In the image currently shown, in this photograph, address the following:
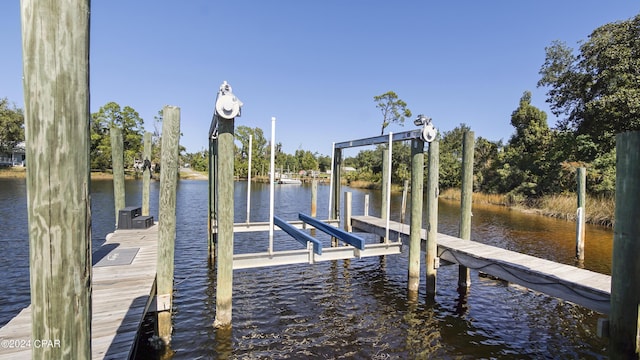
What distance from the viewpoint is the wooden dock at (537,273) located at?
197 inches

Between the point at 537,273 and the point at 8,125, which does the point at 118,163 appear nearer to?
the point at 537,273

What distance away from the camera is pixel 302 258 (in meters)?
6.53

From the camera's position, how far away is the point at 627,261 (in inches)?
153

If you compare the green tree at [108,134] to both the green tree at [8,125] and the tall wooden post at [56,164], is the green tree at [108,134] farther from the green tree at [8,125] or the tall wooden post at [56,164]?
the tall wooden post at [56,164]

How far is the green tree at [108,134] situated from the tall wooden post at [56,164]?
55363mm

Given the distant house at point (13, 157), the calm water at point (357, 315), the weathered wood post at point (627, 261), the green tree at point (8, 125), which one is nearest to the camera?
the weathered wood post at point (627, 261)

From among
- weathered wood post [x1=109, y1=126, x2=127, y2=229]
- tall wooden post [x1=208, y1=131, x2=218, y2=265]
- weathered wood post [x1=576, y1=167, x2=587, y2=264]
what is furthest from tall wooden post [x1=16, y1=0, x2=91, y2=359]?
weathered wood post [x1=576, y1=167, x2=587, y2=264]

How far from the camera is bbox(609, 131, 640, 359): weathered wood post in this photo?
3.85 meters

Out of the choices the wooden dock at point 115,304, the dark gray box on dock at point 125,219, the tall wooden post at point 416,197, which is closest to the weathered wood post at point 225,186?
the wooden dock at point 115,304

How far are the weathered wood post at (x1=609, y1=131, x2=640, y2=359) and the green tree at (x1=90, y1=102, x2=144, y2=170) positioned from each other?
182 ft

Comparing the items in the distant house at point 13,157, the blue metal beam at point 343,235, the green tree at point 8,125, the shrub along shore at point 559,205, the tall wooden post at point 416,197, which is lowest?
the shrub along shore at point 559,205

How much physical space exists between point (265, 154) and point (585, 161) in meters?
56.0

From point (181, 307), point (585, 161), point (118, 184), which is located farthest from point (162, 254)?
point (585, 161)

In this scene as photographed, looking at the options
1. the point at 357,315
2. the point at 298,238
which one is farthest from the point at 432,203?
the point at 298,238
